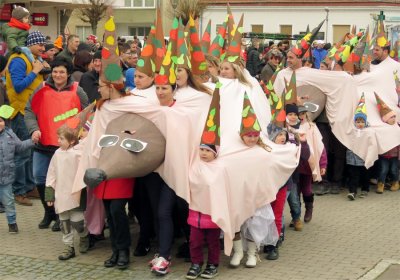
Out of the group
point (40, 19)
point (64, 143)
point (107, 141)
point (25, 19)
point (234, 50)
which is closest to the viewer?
point (107, 141)

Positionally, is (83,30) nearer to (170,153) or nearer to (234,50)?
(234,50)

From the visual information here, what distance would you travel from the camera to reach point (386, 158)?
1157 centimetres

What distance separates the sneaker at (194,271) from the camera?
704 centimetres

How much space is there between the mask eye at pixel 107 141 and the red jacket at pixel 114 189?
38cm

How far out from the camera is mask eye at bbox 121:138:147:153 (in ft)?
22.5

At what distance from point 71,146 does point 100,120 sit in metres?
0.63

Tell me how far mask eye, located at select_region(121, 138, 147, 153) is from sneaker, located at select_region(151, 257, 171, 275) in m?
1.08

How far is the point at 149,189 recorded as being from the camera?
739 cm

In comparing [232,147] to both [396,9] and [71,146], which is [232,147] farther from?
[396,9]

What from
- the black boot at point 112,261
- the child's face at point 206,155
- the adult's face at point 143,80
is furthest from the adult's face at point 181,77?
the black boot at point 112,261

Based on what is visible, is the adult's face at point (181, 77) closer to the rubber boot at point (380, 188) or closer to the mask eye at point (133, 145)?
the mask eye at point (133, 145)

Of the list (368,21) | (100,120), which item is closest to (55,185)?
(100,120)

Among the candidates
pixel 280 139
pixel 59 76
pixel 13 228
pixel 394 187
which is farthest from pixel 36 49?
pixel 394 187

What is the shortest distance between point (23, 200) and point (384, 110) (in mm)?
5570
